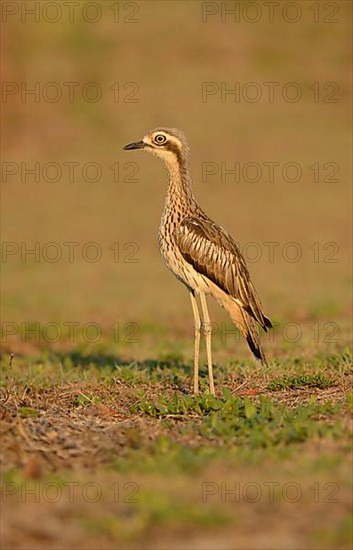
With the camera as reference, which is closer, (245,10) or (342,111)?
(342,111)

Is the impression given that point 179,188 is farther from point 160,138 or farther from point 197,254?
point 197,254

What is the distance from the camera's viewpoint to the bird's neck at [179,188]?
8875 millimetres

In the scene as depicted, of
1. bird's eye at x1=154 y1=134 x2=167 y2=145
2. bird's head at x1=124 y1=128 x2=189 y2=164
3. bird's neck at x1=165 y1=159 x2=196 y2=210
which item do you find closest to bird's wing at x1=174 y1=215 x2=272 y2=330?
bird's neck at x1=165 y1=159 x2=196 y2=210

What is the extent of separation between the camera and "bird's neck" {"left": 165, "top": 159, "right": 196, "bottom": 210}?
888cm

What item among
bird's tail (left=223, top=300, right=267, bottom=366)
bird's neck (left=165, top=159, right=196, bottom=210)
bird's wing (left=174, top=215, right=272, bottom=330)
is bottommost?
bird's tail (left=223, top=300, right=267, bottom=366)

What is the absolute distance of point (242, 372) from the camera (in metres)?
9.48

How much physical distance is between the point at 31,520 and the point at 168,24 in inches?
1420

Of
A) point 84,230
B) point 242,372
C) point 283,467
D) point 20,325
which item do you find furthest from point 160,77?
point 283,467

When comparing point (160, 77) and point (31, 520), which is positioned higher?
point (160, 77)

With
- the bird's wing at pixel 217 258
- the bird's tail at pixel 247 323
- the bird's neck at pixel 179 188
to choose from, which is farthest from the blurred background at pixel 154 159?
the bird's neck at pixel 179 188

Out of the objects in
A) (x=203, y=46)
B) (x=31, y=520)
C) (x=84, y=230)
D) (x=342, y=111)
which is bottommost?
(x=31, y=520)

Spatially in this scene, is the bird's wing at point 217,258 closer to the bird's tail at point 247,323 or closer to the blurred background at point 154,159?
the bird's tail at point 247,323

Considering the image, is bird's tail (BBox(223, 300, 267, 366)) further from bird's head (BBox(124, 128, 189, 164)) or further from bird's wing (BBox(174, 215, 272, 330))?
bird's head (BBox(124, 128, 189, 164))

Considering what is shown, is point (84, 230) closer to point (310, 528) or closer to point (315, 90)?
point (315, 90)
